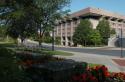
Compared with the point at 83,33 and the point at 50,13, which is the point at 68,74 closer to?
the point at 50,13

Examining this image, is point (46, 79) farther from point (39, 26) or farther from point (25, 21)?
point (39, 26)

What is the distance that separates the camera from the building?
302ft

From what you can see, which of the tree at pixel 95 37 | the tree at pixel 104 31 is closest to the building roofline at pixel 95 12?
the tree at pixel 104 31

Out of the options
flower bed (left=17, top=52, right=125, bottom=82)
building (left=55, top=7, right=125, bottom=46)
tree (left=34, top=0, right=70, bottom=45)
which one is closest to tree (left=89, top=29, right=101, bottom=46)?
building (left=55, top=7, right=125, bottom=46)

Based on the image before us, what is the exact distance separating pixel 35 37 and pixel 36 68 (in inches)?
1139

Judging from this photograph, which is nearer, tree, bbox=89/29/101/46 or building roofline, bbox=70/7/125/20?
tree, bbox=89/29/101/46

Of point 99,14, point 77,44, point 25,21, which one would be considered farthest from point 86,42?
point 25,21

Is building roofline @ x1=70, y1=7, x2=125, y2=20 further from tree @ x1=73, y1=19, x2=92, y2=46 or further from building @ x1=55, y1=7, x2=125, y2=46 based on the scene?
tree @ x1=73, y1=19, x2=92, y2=46

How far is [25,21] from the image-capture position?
102 feet

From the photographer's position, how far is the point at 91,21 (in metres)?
91.1

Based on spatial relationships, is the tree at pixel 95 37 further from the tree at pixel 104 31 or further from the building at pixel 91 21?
the building at pixel 91 21

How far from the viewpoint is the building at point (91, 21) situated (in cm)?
9212

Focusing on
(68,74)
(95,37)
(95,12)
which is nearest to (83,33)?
(95,37)

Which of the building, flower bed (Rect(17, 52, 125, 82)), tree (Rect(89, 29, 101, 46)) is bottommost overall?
flower bed (Rect(17, 52, 125, 82))
